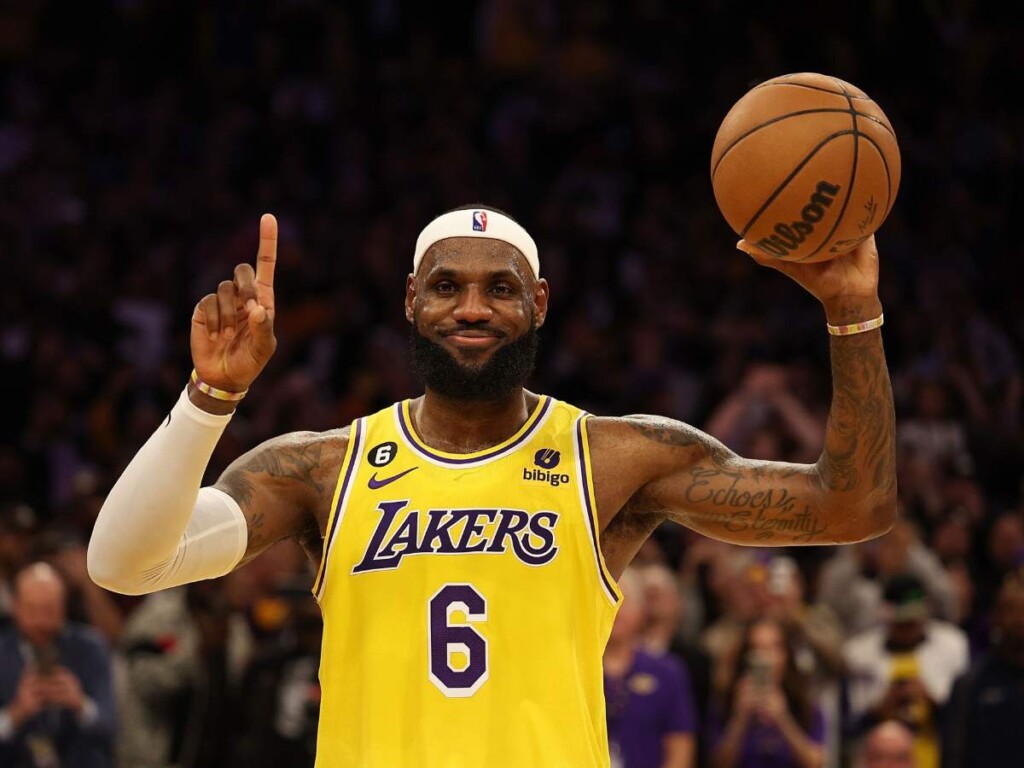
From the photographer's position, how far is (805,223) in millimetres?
4293

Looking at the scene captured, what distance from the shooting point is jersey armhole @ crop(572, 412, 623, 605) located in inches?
178

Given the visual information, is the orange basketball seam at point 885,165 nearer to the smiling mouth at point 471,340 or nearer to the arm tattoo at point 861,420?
the arm tattoo at point 861,420

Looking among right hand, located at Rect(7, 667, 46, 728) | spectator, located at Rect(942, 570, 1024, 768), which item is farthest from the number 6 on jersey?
spectator, located at Rect(942, 570, 1024, 768)

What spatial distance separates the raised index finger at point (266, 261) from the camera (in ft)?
13.8

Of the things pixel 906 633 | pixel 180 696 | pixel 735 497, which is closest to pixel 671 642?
pixel 906 633

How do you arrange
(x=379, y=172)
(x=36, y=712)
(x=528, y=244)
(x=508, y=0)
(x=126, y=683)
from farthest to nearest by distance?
1. (x=508, y=0)
2. (x=379, y=172)
3. (x=126, y=683)
4. (x=36, y=712)
5. (x=528, y=244)

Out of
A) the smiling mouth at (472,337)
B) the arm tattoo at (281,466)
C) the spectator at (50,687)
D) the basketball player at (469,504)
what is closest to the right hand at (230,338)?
the basketball player at (469,504)

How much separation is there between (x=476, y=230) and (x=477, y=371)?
41 cm

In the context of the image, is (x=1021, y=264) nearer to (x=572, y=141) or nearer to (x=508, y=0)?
(x=572, y=141)

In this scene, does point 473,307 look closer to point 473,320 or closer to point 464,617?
point 473,320

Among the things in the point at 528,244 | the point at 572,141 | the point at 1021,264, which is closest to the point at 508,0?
the point at 572,141

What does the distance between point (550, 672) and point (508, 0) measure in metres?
12.5

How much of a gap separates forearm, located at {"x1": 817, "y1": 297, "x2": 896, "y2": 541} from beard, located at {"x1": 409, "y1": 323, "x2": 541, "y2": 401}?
82cm

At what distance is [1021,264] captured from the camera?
13.7 meters
